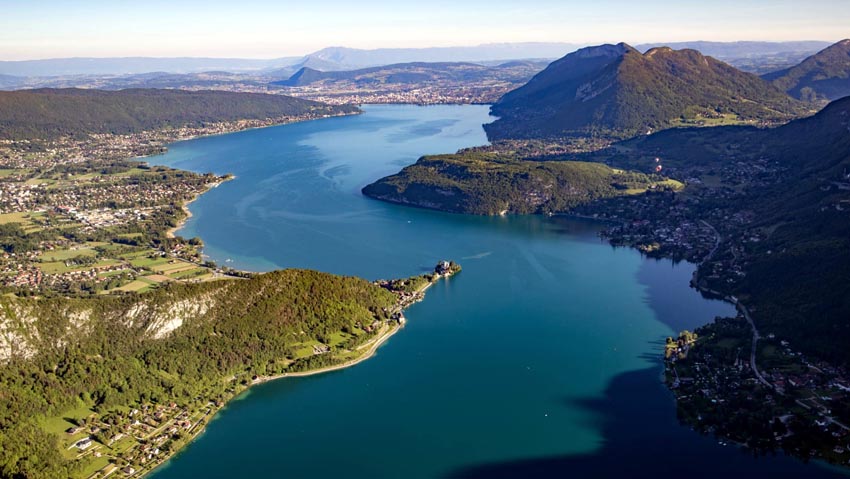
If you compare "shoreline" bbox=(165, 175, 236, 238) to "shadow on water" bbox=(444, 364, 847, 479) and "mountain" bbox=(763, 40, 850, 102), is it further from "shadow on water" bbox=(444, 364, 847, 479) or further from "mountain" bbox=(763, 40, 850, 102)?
"mountain" bbox=(763, 40, 850, 102)

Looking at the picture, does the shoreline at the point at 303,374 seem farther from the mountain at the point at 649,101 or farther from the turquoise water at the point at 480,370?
the mountain at the point at 649,101

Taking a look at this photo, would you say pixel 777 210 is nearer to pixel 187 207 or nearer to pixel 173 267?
pixel 173 267

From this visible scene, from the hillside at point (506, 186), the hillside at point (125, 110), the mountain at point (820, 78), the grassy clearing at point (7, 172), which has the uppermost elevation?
the mountain at point (820, 78)

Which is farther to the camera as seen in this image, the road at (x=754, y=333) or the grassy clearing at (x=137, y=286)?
the grassy clearing at (x=137, y=286)

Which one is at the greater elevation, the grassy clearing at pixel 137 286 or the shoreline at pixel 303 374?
the grassy clearing at pixel 137 286

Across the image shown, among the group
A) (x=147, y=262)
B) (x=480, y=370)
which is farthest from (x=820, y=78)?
(x=147, y=262)

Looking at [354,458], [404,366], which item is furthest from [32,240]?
[354,458]

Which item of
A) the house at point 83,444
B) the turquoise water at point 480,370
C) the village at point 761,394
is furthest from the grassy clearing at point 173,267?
the village at point 761,394
